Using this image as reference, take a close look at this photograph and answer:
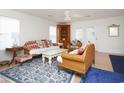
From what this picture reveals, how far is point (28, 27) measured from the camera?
4668 millimetres

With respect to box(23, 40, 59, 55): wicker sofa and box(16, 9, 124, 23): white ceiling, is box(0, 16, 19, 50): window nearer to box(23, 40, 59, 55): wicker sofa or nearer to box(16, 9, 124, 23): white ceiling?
box(23, 40, 59, 55): wicker sofa

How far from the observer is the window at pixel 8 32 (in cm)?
368

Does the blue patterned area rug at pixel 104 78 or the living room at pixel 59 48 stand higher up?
the living room at pixel 59 48

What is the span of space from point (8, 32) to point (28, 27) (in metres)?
1.01

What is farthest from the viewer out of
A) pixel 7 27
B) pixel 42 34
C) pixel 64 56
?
pixel 42 34

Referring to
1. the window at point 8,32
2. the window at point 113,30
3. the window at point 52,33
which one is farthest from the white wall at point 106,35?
the window at point 8,32

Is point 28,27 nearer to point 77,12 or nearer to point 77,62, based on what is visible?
point 77,12

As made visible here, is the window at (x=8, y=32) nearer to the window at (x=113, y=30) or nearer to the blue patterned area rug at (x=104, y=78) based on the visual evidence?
the blue patterned area rug at (x=104, y=78)

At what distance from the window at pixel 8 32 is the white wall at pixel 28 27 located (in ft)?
0.60

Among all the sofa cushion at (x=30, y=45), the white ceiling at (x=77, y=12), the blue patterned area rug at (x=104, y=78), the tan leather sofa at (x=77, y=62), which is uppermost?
the white ceiling at (x=77, y=12)

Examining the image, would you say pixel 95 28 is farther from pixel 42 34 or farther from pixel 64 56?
pixel 64 56
